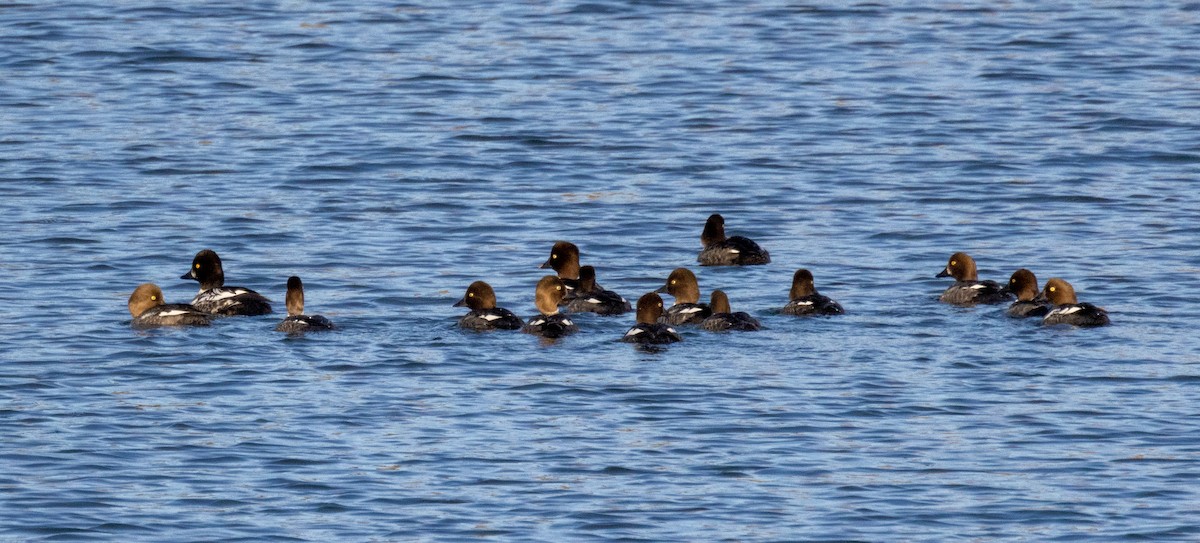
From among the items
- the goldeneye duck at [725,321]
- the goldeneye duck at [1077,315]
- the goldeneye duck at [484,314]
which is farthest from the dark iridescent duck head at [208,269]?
the goldeneye duck at [1077,315]

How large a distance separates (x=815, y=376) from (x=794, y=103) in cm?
1266

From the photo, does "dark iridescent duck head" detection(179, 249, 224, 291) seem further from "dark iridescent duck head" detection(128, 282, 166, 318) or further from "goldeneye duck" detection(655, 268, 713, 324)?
"goldeneye duck" detection(655, 268, 713, 324)

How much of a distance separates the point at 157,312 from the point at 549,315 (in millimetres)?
2889

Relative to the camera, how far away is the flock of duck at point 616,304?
15609 millimetres

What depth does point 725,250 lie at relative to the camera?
60.8ft

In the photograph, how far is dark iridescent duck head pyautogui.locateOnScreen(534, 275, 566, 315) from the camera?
650 inches

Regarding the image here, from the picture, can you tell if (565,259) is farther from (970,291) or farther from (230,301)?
(970,291)

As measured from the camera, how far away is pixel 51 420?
1334 centimetres

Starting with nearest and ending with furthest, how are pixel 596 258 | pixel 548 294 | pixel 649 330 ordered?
pixel 649 330, pixel 548 294, pixel 596 258

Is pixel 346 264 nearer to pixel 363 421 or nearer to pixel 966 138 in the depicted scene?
pixel 363 421

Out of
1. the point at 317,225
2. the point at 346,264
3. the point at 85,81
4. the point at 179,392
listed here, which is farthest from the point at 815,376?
the point at 85,81

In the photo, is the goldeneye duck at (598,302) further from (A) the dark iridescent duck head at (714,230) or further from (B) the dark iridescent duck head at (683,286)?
(A) the dark iridescent duck head at (714,230)

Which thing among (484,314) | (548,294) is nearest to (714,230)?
(548,294)

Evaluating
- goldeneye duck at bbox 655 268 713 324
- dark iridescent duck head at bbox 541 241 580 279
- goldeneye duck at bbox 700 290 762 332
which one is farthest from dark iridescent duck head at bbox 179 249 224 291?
goldeneye duck at bbox 700 290 762 332
